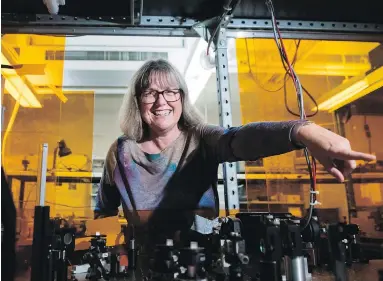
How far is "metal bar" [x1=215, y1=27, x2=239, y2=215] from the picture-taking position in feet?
3.87

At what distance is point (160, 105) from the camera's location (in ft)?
4.15

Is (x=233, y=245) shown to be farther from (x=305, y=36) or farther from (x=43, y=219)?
(x=305, y=36)

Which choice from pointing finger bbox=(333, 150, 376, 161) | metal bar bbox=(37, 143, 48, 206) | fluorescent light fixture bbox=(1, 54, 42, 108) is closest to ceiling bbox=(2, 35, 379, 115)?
fluorescent light fixture bbox=(1, 54, 42, 108)

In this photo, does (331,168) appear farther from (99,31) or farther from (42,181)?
(99,31)

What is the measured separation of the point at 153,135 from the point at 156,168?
0.13m

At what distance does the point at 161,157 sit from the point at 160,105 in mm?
188

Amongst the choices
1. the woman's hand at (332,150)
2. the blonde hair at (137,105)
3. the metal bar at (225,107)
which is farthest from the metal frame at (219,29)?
the woman's hand at (332,150)

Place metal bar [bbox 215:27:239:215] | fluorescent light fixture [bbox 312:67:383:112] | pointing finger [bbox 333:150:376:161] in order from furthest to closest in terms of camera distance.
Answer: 1. fluorescent light fixture [bbox 312:67:383:112]
2. metal bar [bbox 215:27:239:215]
3. pointing finger [bbox 333:150:376:161]

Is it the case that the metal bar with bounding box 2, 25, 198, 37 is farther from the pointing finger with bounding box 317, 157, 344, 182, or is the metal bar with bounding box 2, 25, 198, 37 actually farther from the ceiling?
the pointing finger with bounding box 317, 157, 344, 182

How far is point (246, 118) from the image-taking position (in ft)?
4.60

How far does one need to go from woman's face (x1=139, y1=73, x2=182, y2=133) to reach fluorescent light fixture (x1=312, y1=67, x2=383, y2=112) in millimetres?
700

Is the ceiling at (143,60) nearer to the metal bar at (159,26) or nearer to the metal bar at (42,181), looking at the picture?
the metal bar at (159,26)

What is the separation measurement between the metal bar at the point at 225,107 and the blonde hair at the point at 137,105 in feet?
0.39

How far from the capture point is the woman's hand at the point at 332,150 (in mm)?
714
